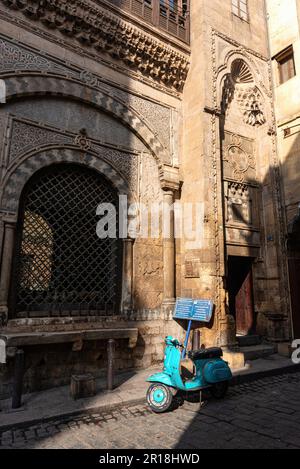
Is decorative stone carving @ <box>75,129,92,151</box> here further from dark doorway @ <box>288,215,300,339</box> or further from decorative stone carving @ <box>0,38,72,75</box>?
dark doorway @ <box>288,215,300,339</box>

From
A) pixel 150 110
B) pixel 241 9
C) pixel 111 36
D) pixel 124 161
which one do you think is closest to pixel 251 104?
pixel 241 9

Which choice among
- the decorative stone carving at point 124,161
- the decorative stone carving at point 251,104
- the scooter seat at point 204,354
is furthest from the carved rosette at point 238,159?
the scooter seat at point 204,354

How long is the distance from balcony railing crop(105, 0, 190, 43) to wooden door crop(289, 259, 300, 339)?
21.7 ft

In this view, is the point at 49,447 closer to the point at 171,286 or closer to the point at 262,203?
the point at 171,286

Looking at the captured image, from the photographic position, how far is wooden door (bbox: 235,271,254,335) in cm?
852

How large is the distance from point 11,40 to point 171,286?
580 centimetres

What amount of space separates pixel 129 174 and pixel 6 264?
3254 mm

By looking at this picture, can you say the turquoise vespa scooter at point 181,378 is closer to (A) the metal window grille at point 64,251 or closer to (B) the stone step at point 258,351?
(A) the metal window grille at point 64,251

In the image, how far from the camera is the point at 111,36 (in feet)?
22.9

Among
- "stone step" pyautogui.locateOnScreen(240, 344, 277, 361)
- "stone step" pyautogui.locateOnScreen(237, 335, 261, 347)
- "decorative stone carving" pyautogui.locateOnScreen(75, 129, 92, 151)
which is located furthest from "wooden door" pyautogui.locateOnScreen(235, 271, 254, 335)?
"decorative stone carving" pyautogui.locateOnScreen(75, 129, 92, 151)

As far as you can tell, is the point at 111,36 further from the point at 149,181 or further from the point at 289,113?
the point at 289,113

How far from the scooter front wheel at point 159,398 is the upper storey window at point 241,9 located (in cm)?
995
